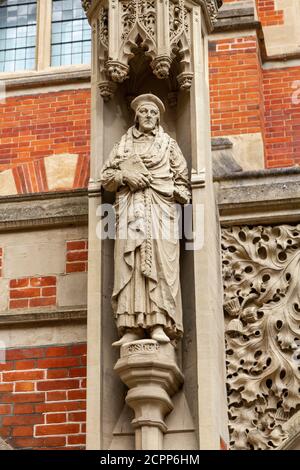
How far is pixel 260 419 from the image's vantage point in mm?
8070

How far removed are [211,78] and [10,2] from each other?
11.3ft

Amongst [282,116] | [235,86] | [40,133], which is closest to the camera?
[235,86]

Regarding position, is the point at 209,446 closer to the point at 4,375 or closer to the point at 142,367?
the point at 142,367

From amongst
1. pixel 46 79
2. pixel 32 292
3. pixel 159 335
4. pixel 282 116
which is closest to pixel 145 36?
pixel 32 292

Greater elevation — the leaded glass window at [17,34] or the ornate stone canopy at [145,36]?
the leaded glass window at [17,34]

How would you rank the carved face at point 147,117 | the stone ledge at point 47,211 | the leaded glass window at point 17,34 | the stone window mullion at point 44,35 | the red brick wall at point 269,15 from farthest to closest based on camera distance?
the leaded glass window at point 17,34 < the stone window mullion at point 44,35 < the red brick wall at point 269,15 < the stone ledge at point 47,211 < the carved face at point 147,117

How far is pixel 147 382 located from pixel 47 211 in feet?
6.14

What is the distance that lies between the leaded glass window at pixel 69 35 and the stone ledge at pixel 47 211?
15.7 feet

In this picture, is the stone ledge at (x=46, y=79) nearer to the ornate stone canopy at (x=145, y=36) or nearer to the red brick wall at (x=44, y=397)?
the ornate stone canopy at (x=145, y=36)

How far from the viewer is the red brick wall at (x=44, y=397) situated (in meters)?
8.20

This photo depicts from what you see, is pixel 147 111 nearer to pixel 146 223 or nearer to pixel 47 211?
pixel 146 223

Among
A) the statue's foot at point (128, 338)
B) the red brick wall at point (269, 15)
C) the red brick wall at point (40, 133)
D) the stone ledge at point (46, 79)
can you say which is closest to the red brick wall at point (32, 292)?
the statue's foot at point (128, 338)

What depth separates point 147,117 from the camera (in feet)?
27.7

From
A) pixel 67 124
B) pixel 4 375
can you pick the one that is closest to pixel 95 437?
pixel 4 375
